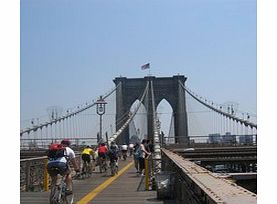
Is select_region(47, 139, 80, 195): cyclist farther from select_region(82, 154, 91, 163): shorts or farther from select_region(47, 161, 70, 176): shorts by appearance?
select_region(82, 154, 91, 163): shorts

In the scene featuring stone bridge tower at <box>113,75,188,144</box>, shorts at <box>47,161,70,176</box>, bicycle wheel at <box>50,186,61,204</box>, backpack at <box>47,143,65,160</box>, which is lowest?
bicycle wheel at <box>50,186,61,204</box>

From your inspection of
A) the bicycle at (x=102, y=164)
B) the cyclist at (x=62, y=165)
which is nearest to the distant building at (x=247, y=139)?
the bicycle at (x=102, y=164)

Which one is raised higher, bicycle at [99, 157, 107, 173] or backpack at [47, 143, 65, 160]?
backpack at [47, 143, 65, 160]

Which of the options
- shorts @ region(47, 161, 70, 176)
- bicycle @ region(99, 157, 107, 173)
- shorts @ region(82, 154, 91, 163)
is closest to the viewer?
shorts @ region(47, 161, 70, 176)

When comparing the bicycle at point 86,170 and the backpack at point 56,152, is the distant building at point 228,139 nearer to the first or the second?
the bicycle at point 86,170

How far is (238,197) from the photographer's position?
9.97 feet

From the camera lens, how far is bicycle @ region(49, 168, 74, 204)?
5883 mm

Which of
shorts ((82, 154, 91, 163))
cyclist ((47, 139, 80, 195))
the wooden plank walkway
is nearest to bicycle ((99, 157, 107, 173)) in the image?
shorts ((82, 154, 91, 163))

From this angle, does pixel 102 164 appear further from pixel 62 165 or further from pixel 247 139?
pixel 247 139

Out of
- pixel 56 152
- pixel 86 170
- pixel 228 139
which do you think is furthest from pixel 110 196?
pixel 228 139

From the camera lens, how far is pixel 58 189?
5996mm
